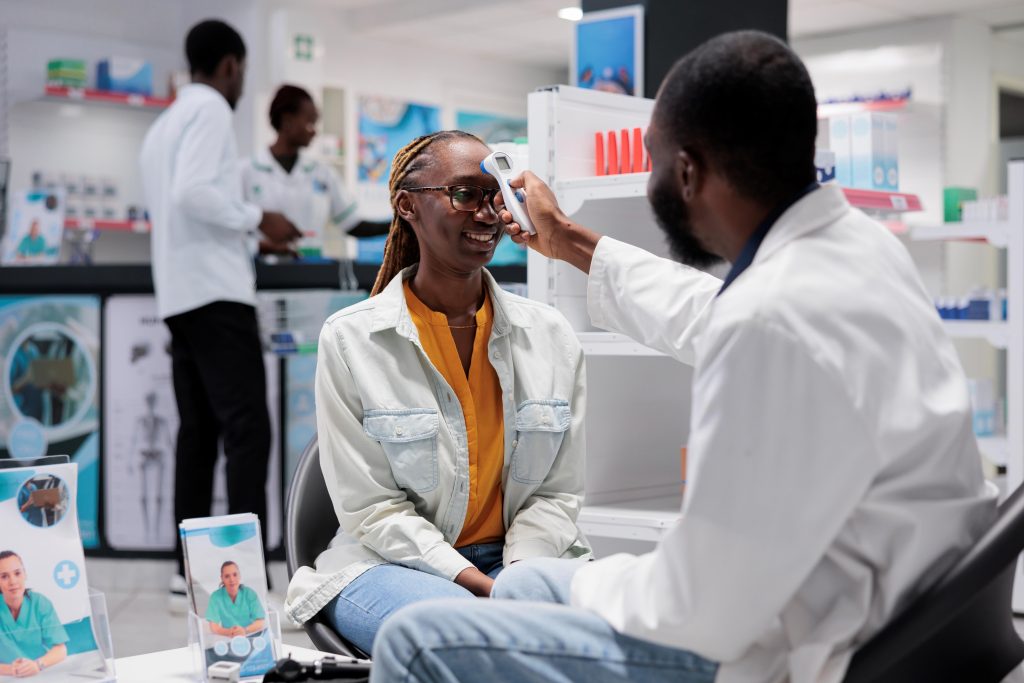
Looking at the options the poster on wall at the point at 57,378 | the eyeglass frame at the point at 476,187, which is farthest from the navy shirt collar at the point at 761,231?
the poster on wall at the point at 57,378

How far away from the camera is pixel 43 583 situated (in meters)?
1.65

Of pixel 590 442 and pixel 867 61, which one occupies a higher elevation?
pixel 867 61

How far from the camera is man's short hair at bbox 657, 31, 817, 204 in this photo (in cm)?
118

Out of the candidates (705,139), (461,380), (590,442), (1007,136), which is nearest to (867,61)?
(1007,136)

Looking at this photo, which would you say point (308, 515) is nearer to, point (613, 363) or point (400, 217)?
point (400, 217)

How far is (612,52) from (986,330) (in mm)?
1693

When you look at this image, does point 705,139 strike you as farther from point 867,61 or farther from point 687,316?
point 867,61

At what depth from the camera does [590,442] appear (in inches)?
109

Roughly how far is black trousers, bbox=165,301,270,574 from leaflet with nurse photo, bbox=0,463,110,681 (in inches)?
78.8

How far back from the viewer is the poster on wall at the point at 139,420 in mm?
4094

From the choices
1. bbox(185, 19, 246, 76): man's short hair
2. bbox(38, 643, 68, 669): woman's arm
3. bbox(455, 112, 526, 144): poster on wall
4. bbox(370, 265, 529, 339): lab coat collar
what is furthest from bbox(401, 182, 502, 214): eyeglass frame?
bbox(455, 112, 526, 144): poster on wall

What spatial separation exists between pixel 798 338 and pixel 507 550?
36.1 inches

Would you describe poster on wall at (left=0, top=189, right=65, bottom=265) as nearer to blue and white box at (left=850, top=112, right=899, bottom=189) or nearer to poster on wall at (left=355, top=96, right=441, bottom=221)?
blue and white box at (left=850, top=112, right=899, bottom=189)

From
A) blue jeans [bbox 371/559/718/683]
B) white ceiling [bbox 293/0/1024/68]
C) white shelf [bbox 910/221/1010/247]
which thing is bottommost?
blue jeans [bbox 371/559/718/683]
